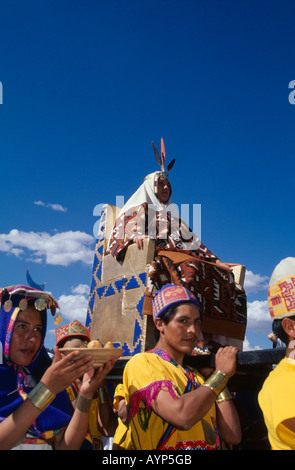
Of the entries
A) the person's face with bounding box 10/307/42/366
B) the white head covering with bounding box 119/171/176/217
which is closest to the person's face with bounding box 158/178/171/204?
the white head covering with bounding box 119/171/176/217

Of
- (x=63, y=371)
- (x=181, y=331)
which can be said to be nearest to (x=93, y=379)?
(x=63, y=371)

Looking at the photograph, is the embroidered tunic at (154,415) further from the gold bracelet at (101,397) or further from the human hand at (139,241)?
the human hand at (139,241)

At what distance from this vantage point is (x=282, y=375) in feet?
6.17

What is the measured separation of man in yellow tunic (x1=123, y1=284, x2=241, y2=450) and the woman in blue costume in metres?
0.28

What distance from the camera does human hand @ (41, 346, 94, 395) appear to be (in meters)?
1.99

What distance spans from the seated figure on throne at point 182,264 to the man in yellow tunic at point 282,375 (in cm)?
273

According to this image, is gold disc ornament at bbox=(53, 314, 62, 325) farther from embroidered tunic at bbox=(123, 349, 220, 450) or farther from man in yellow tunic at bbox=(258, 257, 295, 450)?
man in yellow tunic at bbox=(258, 257, 295, 450)

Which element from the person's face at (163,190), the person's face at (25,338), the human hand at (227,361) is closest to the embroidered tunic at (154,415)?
the human hand at (227,361)

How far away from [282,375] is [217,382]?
0.38m

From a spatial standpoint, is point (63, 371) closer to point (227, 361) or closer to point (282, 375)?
point (227, 361)

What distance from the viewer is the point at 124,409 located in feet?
8.07
